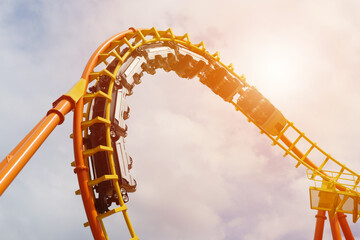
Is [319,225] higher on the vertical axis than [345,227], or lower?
lower

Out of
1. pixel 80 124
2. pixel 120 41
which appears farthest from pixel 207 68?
pixel 80 124

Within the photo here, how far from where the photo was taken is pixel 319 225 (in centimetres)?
Result: 1198

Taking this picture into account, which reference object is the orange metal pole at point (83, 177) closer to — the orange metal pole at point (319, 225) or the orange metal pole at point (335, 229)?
the orange metal pole at point (319, 225)

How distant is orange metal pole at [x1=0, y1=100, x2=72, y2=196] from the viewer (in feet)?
15.4

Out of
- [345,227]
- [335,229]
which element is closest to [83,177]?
[335,229]

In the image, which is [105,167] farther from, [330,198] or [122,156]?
[330,198]

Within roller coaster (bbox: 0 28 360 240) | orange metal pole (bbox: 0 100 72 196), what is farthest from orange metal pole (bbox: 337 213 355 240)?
orange metal pole (bbox: 0 100 72 196)

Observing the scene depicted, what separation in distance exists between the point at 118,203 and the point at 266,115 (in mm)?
6803

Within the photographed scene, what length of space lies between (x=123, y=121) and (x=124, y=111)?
29 centimetres

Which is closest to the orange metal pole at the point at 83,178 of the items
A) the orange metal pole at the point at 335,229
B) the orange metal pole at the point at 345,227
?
the orange metal pole at the point at 335,229

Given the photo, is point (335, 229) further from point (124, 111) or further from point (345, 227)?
point (124, 111)

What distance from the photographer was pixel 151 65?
32.2 ft

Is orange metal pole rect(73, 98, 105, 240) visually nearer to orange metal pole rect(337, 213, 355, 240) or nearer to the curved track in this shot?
the curved track

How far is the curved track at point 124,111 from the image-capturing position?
7.14 metres
